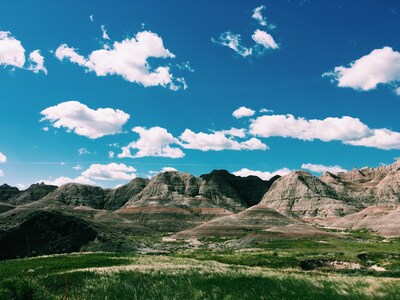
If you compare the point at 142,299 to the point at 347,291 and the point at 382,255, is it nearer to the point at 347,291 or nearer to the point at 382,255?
the point at 347,291

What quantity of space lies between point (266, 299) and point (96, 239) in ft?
227

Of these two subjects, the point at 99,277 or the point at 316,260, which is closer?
the point at 99,277

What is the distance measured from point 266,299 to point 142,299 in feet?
16.3

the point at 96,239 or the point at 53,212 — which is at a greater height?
the point at 53,212

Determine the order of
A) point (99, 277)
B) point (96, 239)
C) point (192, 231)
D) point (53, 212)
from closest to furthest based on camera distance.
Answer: point (99, 277), point (96, 239), point (53, 212), point (192, 231)

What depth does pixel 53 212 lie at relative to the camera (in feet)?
283

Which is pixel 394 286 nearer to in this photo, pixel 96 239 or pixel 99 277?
pixel 99 277

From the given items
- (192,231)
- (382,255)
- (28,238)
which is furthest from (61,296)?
(192,231)

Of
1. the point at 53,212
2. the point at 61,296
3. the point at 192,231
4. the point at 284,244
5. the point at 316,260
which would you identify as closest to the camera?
the point at 61,296

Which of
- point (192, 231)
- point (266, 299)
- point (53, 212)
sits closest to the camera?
point (266, 299)

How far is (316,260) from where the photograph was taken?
54156 mm

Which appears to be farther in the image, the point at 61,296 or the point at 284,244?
the point at 284,244

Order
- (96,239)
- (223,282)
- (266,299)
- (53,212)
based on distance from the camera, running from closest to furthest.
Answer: (266,299)
(223,282)
(96,239)
(53,212)

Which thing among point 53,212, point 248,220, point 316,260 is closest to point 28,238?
point 53,212
